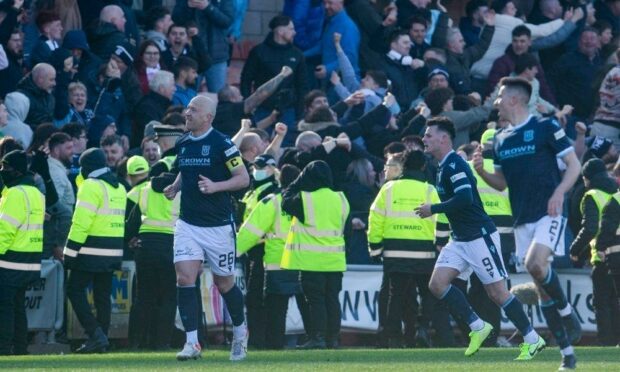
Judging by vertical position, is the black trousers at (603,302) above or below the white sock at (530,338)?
above

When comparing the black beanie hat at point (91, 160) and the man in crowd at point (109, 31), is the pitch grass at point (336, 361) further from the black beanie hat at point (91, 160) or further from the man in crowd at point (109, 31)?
the man in crowd at point (109, 31)

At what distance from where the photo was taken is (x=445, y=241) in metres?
18.5

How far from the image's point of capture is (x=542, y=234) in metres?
14.2

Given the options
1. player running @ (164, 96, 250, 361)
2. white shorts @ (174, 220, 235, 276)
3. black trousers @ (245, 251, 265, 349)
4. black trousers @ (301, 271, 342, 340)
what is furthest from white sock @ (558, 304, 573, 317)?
black trousers @ (245, 251, 265, 349)

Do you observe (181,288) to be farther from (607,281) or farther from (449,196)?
(607,281)

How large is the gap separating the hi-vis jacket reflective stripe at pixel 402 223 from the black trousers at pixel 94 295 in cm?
316

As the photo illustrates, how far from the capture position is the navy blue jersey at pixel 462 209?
1557cm

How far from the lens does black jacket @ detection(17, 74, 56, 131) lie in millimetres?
20141

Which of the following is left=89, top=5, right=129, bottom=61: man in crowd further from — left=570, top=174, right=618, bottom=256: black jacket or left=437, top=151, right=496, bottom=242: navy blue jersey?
left=437, top=151, right=496, bottom=242: navy blue jersey

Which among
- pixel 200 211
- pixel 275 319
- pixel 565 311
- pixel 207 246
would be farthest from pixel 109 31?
pixel 565 311

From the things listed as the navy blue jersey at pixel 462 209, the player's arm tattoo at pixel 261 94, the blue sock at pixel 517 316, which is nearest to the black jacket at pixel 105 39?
the player's arm tattoo at pixel 261 94

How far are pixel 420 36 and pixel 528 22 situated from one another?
11.6 ft

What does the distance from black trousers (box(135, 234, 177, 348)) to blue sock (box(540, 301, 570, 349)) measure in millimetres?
5464

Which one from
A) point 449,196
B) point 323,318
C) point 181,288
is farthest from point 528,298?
point 181,288
